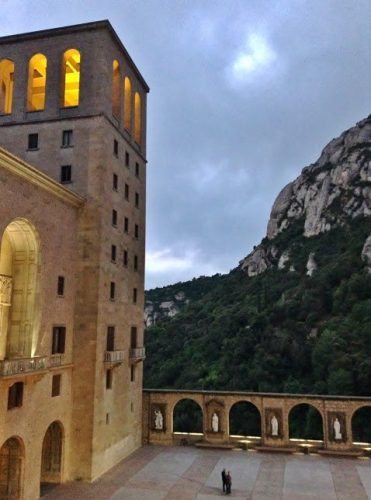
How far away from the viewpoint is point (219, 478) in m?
25.5

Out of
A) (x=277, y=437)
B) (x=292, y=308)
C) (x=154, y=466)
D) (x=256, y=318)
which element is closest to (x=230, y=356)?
(x=256, y=318)

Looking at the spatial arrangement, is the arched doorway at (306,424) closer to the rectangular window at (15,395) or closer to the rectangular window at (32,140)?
the rectangular window at (15,395)

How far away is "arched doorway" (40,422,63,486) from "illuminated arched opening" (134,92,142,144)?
20557 mm

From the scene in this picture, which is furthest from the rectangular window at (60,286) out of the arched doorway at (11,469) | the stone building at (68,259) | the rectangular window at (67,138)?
the rectangular window at (67,138)

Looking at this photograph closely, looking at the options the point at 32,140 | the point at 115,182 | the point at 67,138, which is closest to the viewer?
the point at 67,138

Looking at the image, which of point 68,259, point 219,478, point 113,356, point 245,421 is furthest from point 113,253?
point 245,421

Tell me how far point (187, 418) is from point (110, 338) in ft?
101

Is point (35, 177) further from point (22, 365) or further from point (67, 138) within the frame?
point (22, 365)

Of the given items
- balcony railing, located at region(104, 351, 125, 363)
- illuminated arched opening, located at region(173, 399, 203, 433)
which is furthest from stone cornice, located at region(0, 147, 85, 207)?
illuminated arched opening, located at region(173, 399, 203, 433)

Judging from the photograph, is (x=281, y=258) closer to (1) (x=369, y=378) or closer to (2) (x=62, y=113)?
(1) (x=369, y=378)

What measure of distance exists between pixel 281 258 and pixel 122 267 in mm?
68687

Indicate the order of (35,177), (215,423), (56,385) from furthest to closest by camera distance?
1. (215,423)
2. (56,385)
3. (35,177)

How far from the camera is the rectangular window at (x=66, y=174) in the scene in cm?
2781

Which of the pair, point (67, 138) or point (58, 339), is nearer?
point (58, 339)
